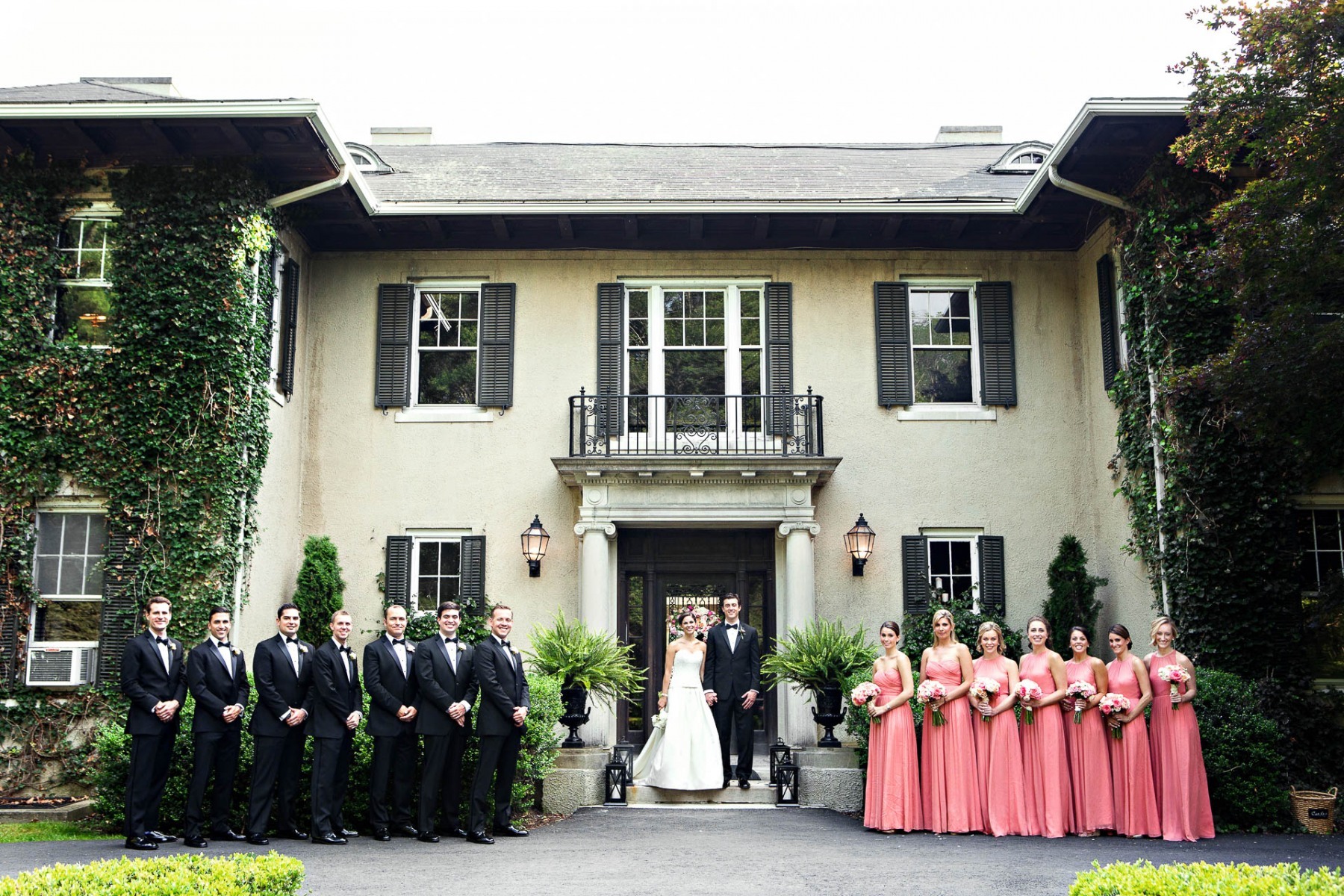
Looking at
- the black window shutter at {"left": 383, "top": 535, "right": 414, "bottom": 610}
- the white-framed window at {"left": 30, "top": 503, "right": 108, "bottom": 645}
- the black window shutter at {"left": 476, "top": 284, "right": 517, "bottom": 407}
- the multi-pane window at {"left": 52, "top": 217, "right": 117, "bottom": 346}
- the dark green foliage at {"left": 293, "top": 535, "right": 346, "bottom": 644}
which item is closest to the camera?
the white-framed window at {"left": 30, "top": 503, "right": 108, "bottom": 645}

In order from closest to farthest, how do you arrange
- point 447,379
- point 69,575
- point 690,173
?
1. point 69,575
2. point 447,379
3. point 690,173

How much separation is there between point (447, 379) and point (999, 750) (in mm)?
7986

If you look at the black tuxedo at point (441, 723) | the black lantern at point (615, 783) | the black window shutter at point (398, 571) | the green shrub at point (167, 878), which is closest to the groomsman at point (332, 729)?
the black tuxedo at point (441, 723)

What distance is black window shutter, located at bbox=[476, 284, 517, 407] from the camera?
46.1ft

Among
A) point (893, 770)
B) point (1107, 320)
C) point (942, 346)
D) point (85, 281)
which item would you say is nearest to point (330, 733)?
point (893, 770)

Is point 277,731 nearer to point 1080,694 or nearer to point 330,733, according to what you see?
point 330,733

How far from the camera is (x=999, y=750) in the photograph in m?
9.26

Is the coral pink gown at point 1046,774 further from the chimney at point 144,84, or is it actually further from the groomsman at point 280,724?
the chimney at point 144,84

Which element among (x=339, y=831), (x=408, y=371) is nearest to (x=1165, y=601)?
(x=339, y=831)

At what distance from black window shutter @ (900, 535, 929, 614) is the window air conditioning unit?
28.4 feet

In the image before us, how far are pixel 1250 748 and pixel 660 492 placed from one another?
6.41 m

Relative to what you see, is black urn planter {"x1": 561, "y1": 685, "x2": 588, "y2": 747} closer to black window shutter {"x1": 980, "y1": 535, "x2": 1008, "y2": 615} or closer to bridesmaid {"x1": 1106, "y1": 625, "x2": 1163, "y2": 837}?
bridesmaid {"x1": 1106, "y1": 625, "x2": 1163, "y2": 837}

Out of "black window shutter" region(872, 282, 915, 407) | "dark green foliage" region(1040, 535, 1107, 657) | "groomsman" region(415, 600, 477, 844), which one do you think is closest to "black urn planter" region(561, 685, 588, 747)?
"groomsman" region(415, 600, 477, 844)

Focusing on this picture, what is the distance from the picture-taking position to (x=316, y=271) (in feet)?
47.1
